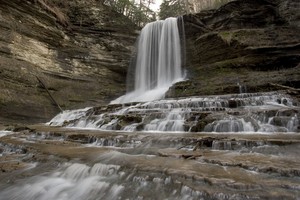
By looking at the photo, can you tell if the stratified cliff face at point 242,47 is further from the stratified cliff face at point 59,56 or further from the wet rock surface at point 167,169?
the wet rock surface at point 167,169

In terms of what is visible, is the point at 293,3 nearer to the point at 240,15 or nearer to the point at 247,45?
the point at 240,15

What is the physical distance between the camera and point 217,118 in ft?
21.7

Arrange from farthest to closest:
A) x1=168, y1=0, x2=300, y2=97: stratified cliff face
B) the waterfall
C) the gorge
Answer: the waterfall
x1=168, y1=0, x2=300, y2=97: stratified cliff face
the gorge

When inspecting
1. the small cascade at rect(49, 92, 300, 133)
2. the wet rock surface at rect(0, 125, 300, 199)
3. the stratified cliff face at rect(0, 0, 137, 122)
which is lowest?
the wet rock surface at rect(0, 125, 300, 199)

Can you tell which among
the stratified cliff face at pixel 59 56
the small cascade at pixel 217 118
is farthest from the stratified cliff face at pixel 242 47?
the stratified cliff face at pixel 59 56

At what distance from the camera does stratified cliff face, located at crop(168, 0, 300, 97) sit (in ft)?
43.3

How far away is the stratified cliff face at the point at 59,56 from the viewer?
1338cm

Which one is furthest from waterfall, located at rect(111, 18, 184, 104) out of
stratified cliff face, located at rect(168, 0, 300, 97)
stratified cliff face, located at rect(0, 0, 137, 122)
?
stratified cliff face, located at rect(168, 0, 300, 97)

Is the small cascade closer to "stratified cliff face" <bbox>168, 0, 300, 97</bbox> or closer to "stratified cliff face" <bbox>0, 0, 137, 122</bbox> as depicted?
"stratified cliff face" <bbox>168, 0, 300, 97</bbox>

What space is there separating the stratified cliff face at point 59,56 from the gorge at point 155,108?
0.07 m

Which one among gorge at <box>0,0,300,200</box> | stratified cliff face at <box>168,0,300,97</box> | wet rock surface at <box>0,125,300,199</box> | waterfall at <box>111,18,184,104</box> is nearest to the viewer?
wet rock surface at <box>0,125,300,199</box>

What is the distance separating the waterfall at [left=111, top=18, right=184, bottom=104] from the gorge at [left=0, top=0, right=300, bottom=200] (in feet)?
0.31

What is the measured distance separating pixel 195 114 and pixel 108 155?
3890 mm

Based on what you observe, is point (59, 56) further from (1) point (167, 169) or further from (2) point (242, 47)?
(1) point (167, 169)
